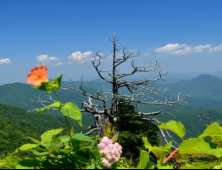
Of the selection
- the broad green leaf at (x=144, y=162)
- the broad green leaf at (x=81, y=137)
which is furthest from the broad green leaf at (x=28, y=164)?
the broad green leaf at (x=144, y=162)

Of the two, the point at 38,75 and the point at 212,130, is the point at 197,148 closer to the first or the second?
the point at 212,130

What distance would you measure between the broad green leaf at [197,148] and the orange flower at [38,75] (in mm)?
782

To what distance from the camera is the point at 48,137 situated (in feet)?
5.16

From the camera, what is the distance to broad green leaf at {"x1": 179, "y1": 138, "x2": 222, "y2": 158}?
4.35 feet

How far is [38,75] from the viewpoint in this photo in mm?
1140

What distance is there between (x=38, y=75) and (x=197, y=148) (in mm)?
871

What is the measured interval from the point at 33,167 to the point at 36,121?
168 m

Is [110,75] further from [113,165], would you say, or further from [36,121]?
[36,121]

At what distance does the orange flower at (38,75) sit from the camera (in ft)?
3.67

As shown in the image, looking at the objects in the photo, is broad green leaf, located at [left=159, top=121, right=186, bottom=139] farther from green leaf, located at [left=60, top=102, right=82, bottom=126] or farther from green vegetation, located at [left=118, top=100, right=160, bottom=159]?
green vegetation, located at [left=118, top=100, right=160, bottom=159]

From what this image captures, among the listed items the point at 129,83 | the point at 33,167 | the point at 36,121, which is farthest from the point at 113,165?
the point at 36,121

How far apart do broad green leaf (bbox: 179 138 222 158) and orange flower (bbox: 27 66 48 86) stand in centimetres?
78

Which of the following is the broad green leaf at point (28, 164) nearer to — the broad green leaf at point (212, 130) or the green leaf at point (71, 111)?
the green leaf at point (71, 111)

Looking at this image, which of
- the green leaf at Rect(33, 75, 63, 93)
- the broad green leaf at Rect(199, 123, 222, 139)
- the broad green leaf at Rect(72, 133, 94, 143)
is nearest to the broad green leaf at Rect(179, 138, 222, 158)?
the broad green leaf at Rect(199, 123, 222, 139)
